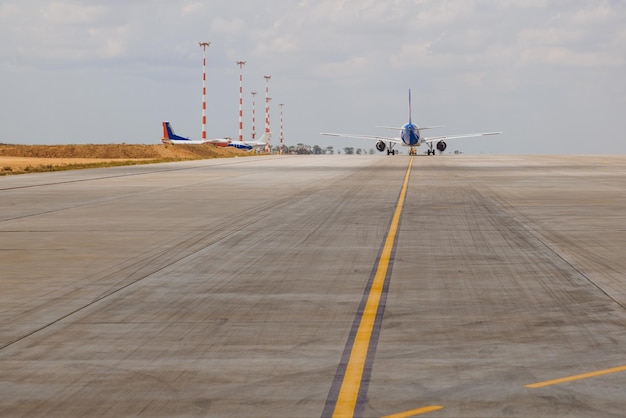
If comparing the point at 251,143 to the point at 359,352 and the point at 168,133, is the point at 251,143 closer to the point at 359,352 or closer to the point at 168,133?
the point at 168,133

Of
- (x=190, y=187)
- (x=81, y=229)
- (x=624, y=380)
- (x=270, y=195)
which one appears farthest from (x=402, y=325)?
(x=190, y=187)

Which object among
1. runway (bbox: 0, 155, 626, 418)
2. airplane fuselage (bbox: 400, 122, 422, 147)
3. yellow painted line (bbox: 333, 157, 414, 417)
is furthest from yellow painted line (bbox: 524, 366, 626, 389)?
airplane fuselage (bbox: 400, 122, 422, 147)

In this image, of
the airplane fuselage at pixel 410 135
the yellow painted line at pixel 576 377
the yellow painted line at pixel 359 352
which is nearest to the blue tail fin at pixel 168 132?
the airplane fuselage at pixel 410 135

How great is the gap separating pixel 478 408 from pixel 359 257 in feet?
28.3

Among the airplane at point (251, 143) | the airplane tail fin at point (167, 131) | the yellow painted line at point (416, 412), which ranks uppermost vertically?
the airplane tail fin at point (167, 131)

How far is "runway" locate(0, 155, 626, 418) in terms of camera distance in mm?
7281

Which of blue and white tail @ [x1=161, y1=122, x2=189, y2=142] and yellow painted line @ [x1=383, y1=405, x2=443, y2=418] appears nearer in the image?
yellow painted line @ [x1=383, y1=405, x2=443, y2=418]

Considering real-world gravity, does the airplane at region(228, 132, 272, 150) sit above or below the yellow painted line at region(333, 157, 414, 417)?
below

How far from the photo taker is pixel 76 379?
7867mm

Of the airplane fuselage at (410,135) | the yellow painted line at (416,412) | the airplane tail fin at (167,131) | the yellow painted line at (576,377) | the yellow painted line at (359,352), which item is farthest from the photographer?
the airplane tail fin at (167,131)

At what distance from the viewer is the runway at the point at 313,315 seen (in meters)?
7.28

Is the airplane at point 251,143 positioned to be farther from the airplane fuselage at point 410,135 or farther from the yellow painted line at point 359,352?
the yellow painted line at point 359,352

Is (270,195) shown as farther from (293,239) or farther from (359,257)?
(359,257)

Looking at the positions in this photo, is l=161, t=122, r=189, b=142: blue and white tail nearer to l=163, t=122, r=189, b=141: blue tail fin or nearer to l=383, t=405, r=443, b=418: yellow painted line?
l=163, t=122, r=189, b=141: blue tail fin
